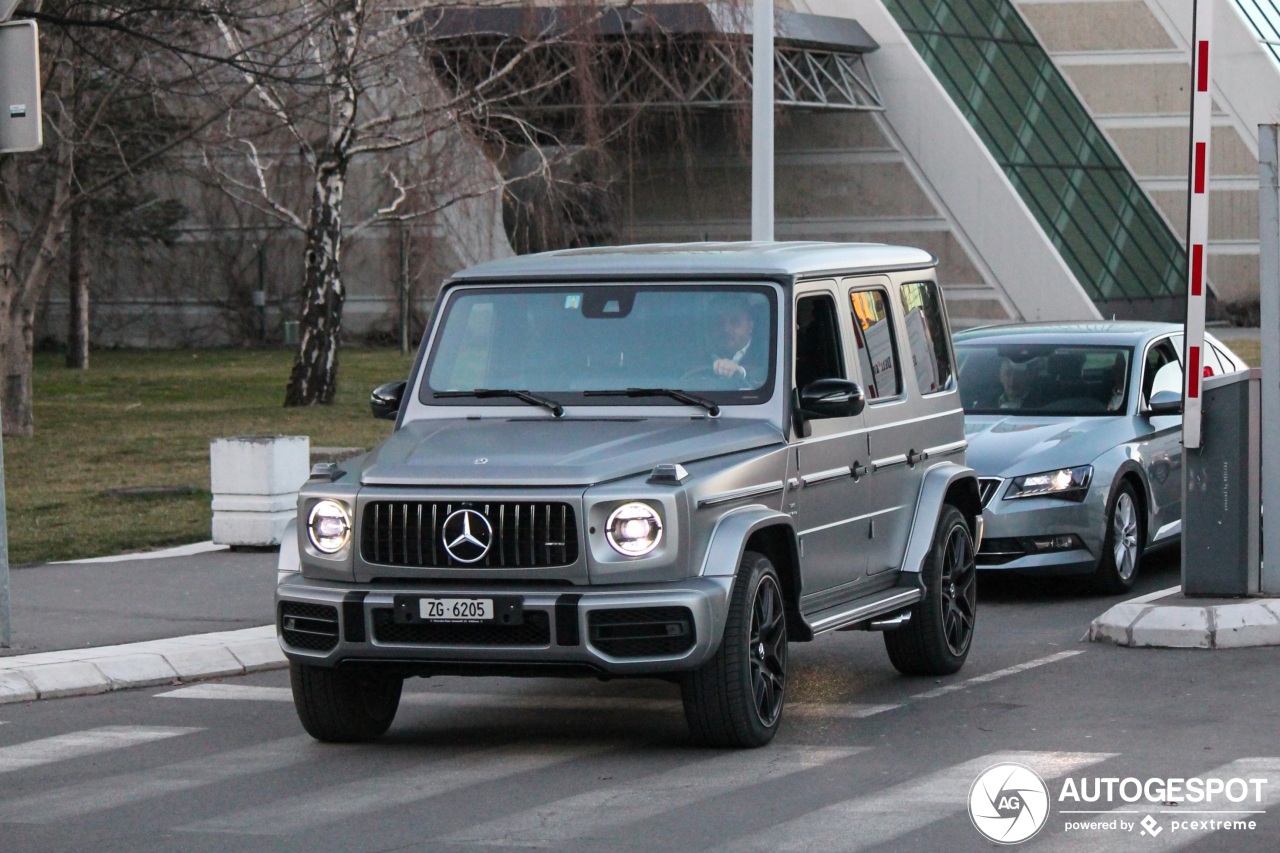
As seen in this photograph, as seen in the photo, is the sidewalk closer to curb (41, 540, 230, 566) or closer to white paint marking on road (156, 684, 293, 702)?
curb (41, 540, 230, 566)

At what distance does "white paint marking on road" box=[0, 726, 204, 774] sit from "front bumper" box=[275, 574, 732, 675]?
118 centimetres

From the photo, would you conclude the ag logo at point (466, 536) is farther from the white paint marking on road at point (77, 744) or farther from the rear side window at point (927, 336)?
the rear side window at point (927, 336)

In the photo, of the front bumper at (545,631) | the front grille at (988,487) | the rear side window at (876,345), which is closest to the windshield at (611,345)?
the rear side window at (876,345)

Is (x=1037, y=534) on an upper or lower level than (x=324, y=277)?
lower

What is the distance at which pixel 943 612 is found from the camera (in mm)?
9492

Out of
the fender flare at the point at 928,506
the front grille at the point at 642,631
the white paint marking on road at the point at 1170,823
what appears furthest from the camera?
the fender flare at the point at 928,506

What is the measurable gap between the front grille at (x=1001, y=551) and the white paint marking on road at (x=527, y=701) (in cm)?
337

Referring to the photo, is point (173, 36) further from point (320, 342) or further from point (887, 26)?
point (887, 26)

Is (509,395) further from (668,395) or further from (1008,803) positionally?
(1008,803)

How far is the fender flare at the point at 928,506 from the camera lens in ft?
30.3

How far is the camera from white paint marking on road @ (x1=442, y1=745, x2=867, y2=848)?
21.1ft

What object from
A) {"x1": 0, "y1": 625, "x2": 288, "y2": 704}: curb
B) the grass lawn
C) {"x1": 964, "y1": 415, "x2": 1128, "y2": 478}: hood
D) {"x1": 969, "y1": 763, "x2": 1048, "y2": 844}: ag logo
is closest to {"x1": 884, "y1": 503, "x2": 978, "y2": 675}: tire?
{"x1": 969, "y1": 763, "x2": 1048, "y2": 844}: ag logo

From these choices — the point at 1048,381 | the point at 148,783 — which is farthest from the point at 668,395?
the point at 1048,381

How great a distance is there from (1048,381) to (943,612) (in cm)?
422
